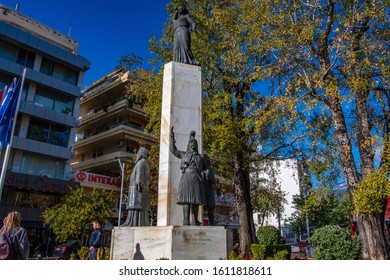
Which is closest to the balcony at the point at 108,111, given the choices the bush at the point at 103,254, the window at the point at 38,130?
the window at the point at 38,130

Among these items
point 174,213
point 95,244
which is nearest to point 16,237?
point 95,244

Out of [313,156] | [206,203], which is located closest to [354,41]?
[313,156]

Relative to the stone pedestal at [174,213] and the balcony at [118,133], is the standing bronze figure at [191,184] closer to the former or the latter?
the stone pedestal at [174,213]

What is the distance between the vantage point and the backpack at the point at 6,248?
5418mm

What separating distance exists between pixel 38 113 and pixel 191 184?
2524cm

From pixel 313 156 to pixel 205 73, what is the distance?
7.02 meters

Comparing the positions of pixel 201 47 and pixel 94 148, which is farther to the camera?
pixel 94 148

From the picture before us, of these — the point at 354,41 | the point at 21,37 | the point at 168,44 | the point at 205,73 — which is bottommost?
the point at 354,41

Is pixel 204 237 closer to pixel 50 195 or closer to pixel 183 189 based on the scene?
pixel 183 189

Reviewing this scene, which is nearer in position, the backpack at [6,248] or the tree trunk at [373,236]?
the backpack at [6,248]

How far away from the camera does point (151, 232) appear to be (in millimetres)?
7996

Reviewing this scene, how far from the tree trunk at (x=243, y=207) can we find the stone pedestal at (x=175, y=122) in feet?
26.3

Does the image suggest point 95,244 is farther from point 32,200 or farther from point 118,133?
point 118,133

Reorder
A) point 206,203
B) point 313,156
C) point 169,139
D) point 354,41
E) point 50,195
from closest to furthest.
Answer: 1. point 206,203
2. point 169,139
3. point 354,41
4. point 313,156
5. point 50,195
